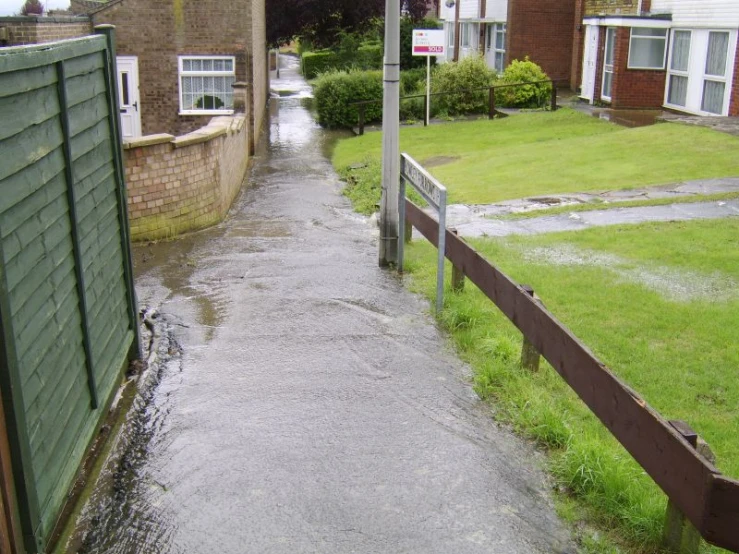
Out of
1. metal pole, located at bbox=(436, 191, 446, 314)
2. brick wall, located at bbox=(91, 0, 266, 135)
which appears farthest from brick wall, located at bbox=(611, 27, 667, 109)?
metal pole, located at bbox=(436, 191, 446, 314)

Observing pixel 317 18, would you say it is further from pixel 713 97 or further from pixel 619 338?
pixel 619 338

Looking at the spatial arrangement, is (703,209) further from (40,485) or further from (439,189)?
(40,485)

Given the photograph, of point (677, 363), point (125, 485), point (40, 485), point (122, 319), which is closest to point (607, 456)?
point (677, 363)

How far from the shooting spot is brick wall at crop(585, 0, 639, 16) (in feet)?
82.4

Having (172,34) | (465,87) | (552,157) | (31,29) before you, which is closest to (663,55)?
(465,87)

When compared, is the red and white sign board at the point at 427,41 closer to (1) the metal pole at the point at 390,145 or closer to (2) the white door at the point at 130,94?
(2) the white door at the point at 130,94

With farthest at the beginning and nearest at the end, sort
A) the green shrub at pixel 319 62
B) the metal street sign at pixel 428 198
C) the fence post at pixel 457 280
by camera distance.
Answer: the green shrub at pixel 319 62 < the fence post at pixel 457 280 < the metal street sign at pixel 428 198

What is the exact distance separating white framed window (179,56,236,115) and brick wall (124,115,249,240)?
8.57 meters

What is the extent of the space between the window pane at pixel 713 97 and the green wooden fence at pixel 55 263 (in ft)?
60.4

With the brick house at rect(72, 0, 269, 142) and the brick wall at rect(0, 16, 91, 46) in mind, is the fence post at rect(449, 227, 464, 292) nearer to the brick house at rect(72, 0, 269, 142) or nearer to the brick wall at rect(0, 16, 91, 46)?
the brick wall at rect(0, 16, 91, 46)

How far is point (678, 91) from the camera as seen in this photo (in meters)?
23.2

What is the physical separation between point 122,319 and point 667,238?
686cm

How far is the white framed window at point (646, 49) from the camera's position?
77.7ft

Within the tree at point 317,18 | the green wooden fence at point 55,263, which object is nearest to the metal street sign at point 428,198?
the green wooden fence at point 55,263
